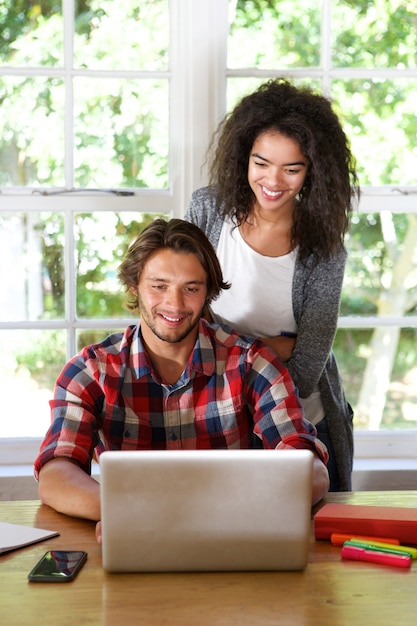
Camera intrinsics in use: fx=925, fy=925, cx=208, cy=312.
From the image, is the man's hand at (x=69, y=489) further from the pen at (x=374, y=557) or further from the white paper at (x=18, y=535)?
the pen at (x=374, y=557)

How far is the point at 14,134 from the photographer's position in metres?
2.77

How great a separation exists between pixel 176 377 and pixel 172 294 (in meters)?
0.19

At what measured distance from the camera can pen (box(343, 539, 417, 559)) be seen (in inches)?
60.9

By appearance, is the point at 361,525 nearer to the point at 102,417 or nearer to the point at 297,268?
the point at 102,417

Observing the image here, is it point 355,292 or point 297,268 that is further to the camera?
point 355,292

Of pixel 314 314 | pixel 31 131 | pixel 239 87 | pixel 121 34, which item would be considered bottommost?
pixel 314 314

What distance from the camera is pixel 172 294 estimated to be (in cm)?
203

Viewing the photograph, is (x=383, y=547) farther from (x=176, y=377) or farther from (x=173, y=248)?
(x=173, y=248)

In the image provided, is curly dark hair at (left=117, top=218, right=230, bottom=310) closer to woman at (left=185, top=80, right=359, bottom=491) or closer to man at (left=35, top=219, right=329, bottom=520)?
man at (left=35, top=219, right=329, bottom=520)

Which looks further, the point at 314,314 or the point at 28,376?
the point at 28,376

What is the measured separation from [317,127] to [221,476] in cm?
111

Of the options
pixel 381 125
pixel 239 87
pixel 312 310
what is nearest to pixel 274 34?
pixel 239 87

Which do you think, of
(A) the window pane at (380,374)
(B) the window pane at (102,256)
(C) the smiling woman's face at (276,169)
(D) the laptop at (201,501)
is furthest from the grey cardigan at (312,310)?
(D) the laptop at (201,501)

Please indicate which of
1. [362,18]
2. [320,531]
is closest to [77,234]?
[362,18]
